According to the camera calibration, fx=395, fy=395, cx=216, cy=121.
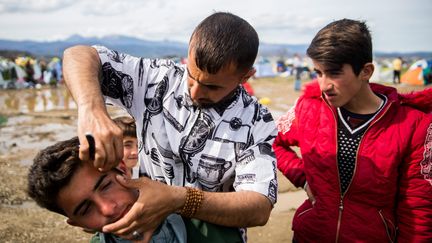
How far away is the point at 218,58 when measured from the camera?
1754mm

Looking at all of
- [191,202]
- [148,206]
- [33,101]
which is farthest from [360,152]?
[33,101]

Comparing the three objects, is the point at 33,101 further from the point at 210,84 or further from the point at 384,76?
the point at 384,76

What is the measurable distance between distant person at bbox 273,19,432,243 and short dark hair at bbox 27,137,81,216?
148 centimetres

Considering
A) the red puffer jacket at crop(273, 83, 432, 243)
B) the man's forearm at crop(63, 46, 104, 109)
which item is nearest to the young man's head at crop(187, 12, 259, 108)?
the man's forearm at crop(63, 46, 104, 109)

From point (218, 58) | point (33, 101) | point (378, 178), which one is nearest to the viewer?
point (218, 58)

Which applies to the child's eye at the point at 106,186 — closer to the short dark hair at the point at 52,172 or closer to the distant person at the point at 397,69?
the short dark hair at the point at 52,172

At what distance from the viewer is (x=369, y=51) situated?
2.45 m

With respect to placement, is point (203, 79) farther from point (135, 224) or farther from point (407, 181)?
point (407, 181)

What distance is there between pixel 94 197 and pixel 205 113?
614mm

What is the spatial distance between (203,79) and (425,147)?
136cm

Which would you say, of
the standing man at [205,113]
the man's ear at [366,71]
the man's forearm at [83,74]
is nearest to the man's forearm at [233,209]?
the standing man at [205,113]

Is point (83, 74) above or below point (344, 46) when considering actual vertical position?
below

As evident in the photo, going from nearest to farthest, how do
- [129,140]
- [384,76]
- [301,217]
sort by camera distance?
[301,217], [129,140], [384,76]

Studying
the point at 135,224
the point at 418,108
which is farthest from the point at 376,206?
the point at 135,224
